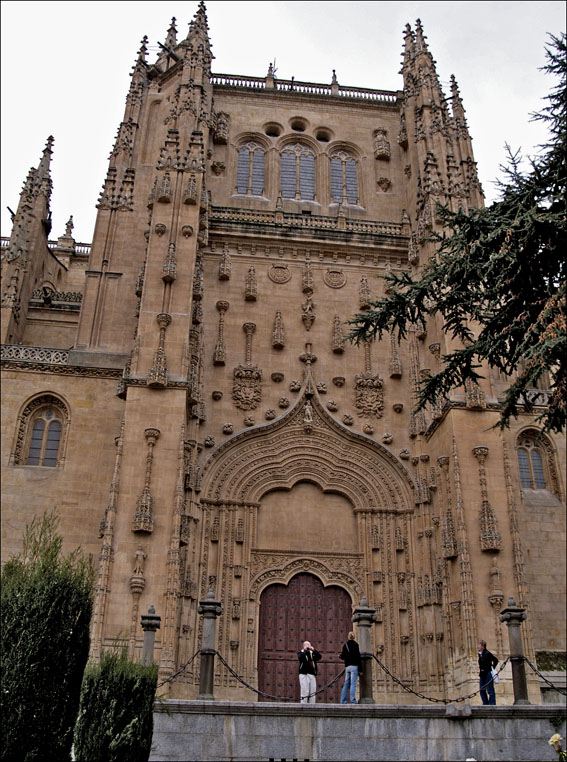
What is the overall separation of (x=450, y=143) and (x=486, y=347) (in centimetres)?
1421

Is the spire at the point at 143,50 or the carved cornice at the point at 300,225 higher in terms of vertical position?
the spire at the point at 143,50

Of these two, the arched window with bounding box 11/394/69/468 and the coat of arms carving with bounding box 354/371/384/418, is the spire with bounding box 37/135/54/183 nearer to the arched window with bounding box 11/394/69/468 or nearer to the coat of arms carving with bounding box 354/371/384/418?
the arched window with bounding box 11/394/69/468

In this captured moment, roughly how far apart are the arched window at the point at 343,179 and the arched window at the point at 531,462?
1027 centimetres

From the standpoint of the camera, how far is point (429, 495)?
20.9 m

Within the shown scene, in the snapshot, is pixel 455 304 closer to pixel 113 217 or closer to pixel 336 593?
pixel 336 593

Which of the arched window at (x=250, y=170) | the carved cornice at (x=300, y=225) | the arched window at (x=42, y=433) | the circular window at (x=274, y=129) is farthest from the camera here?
the circular window at (x=274, y=129)

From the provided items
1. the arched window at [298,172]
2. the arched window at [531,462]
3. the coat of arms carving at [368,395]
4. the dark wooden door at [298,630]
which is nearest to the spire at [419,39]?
the arched window at [298,172]

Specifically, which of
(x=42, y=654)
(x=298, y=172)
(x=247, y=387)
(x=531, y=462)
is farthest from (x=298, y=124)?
(x=42, y=654)

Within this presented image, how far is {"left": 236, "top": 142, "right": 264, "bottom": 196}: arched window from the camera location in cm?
2735

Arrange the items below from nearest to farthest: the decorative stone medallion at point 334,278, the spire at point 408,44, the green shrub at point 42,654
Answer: the green shrub at point 42,654, the decorative stone medallion at point 334,278, the spire at point 408,44

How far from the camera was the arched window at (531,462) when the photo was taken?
23.3 metres

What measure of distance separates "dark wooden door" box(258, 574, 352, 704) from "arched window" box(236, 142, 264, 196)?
539 inches

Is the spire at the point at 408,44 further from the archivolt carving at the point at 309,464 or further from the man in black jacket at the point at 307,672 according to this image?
the man in black jacket at the point at 307,672

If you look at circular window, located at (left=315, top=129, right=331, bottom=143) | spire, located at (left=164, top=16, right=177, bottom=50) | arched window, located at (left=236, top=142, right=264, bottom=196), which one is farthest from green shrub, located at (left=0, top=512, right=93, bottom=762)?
spire, located at (left=164, top=16, right=177, bottom=50)
